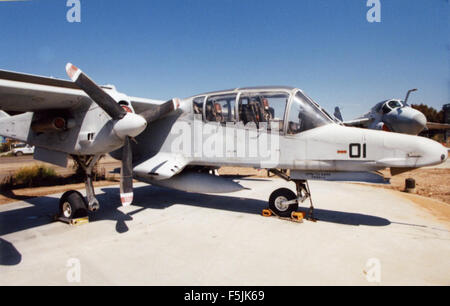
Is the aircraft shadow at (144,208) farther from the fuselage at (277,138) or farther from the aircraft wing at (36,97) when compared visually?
the aircraft wing at (36,97)

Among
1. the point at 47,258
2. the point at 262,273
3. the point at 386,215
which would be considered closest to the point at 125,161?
the point at 47,258

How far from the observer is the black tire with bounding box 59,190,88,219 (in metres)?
6.57

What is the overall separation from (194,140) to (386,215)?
5.84 meters

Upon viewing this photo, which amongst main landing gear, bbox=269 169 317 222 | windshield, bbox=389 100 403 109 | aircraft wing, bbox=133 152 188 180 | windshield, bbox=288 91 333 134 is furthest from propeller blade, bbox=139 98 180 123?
windshield, bbox=389 100 403 109

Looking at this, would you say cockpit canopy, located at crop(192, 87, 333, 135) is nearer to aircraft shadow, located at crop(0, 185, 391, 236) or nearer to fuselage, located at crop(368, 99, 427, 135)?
aircraft shadow, located at crop(0, 185, 391, 236)

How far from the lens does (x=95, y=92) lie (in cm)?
596

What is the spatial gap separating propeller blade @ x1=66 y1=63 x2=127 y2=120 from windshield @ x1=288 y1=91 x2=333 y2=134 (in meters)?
4.23

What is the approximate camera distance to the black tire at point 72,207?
6.57 meters

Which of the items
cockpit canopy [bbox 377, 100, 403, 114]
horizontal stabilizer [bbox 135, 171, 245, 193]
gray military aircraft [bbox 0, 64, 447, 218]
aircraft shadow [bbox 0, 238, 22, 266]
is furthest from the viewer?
Result: cockpit canopy [bbox 377, 100, 403, 114]

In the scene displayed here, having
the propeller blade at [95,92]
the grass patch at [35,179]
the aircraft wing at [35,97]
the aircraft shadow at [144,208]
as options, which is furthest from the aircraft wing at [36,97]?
the grass patch at [35,179]

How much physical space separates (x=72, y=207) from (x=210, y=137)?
13.5 ft

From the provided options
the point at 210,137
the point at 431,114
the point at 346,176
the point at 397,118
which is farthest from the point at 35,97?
the point at 431,114

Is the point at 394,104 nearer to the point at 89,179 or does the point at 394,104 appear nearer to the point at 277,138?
the point at 277,138

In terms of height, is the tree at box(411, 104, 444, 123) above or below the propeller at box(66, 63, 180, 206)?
above
